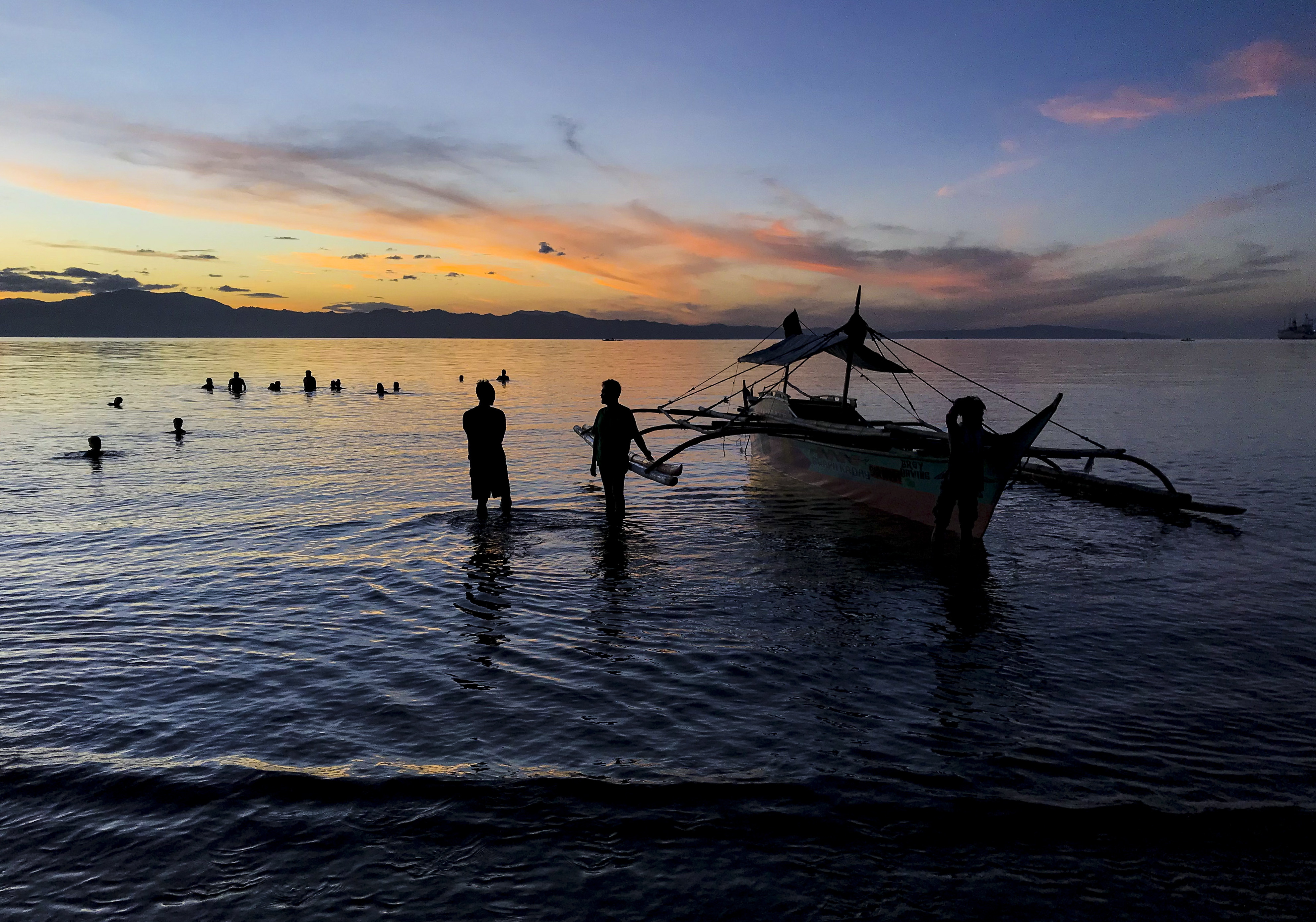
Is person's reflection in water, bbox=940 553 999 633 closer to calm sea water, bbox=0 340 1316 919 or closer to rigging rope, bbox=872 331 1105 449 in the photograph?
calm sea water, bbox=0 340 1316 919

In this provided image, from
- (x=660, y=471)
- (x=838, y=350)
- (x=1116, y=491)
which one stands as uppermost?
(x=838, y=350)

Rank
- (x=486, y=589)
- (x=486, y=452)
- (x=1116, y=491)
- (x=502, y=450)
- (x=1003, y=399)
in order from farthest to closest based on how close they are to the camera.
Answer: (x=1003, y=399)
(x=1116, y=491)
(x=502, y=450)
(x=486, y=452)
(x=486, y=589)

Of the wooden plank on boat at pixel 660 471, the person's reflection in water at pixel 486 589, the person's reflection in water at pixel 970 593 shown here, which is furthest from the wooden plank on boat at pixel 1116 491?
the person's reflection in water at pixel 486 589

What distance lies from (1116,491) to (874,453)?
705 cm

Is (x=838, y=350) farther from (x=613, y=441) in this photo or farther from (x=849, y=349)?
(x=613, y=441)

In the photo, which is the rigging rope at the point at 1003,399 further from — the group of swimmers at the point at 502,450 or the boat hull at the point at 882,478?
the group of swimmers at the point at 502,450

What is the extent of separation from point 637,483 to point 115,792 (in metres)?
17.1

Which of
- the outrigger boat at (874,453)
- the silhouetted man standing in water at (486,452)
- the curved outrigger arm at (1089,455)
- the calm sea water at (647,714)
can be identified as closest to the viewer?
the calm sea water at (647,714)

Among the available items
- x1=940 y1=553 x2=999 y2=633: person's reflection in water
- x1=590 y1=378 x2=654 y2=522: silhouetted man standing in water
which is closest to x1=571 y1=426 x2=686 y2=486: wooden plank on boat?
x1=590 y1=378 x2=654 y2=522: silhouetted man standing in water

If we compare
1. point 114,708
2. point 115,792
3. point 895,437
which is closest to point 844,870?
point 115,792

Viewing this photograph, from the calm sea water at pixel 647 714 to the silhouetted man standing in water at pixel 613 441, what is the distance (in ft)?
4.12

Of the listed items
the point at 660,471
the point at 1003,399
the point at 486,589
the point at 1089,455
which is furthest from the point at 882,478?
the point at 1003,399

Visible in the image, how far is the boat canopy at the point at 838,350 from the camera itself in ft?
72.0

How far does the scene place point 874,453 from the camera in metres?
17.5
